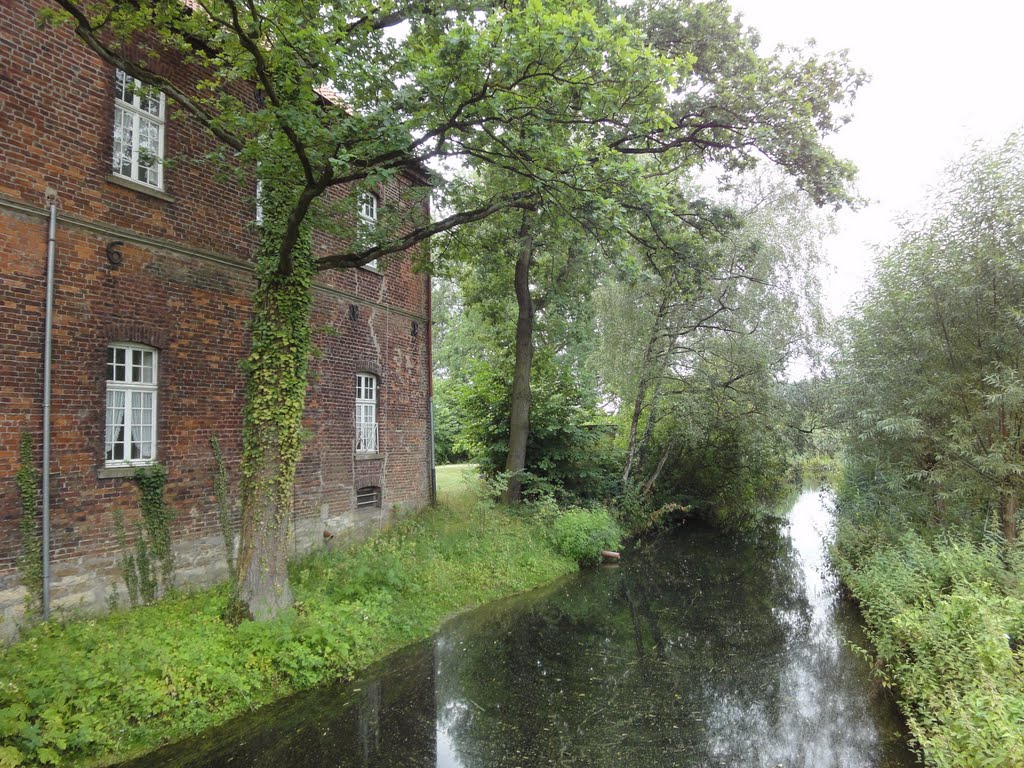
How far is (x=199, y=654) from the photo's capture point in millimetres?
6145

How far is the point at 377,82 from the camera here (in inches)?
252

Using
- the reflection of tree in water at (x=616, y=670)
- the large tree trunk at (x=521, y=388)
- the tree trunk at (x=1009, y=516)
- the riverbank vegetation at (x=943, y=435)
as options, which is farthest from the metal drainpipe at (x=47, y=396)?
the tree trunk at (x=1009, y=516)

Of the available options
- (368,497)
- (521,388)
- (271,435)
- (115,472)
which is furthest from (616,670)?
(521,388)

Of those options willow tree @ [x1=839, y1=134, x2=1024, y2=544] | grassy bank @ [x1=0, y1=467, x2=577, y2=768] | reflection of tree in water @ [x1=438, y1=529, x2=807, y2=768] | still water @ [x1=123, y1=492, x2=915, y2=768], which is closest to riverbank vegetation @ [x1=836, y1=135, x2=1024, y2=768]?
willow tree @ [x1=839, y1=134, x2=1024, y2=544]

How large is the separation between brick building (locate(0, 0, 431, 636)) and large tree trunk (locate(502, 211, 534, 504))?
573 centimetres

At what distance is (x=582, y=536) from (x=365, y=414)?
554cm

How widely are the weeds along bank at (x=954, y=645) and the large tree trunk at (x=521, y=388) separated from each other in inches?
304

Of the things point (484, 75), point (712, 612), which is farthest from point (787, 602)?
point (484, 75)

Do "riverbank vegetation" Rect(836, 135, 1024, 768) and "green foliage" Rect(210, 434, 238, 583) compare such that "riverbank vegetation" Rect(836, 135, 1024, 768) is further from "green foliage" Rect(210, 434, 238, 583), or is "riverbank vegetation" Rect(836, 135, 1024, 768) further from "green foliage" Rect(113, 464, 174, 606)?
"green foliage" Rect(113, 464, 174, 606)

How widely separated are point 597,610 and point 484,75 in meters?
8.46

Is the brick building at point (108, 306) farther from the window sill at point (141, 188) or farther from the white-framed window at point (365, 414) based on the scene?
the white-framed window at point (365, 414)

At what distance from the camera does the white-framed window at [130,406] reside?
7.41 m

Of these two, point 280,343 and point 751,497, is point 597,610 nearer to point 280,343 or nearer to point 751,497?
point 280,343

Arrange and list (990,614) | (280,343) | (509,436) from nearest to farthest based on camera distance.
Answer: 1. (990,614)
2. (280,343)
3. (509,436)
